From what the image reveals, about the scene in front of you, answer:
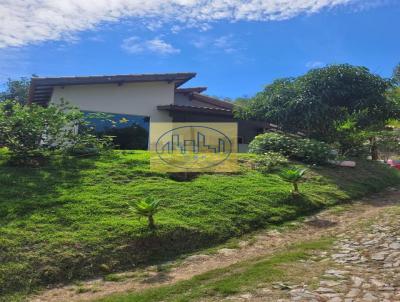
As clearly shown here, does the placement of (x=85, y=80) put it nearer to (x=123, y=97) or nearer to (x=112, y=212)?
(x=123, y=97)

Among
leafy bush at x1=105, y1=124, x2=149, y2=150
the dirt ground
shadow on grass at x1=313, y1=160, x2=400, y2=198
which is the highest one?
leafy bush at x1=105, y1=124, x2=149, y2=150

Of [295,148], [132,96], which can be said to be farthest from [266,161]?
[132,96]

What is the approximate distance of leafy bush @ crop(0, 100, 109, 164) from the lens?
830cm

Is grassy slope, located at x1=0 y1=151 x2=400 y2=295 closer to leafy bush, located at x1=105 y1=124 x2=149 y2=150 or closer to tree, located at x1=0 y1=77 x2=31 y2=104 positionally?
leafy bush, located at x1=105 y1=124 x2=149 y2=150

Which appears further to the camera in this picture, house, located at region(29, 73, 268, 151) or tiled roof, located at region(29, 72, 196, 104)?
house, located at region(29, 73, 268, 151)

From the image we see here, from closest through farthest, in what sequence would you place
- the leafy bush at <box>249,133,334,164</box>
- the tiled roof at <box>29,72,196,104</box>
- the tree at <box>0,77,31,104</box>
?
the leafy bush at <box>249,133,334,164</box>, the tiled roof at <box>29,72,196,104</box>, the tree at <box>0,77,31,104</box>

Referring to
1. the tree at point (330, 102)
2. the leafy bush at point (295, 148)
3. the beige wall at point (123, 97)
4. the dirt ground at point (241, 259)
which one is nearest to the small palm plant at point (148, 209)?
the dirt ground at point (241, 259)

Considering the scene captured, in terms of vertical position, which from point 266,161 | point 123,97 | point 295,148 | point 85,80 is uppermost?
point 85,80

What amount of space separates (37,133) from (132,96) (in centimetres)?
707

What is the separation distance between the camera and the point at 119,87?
1525 centimetres

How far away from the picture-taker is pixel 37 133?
8.63 meters

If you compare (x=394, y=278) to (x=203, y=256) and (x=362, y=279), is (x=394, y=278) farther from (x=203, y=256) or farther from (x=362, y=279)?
(x=203, y=256)

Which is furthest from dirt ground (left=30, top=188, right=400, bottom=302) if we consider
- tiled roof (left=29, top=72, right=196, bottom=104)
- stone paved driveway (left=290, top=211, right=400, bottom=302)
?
tiled roof (left=29, top=72, right=196, bottom=104)

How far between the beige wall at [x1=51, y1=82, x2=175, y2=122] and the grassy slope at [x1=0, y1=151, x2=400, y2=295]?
5646 mm
